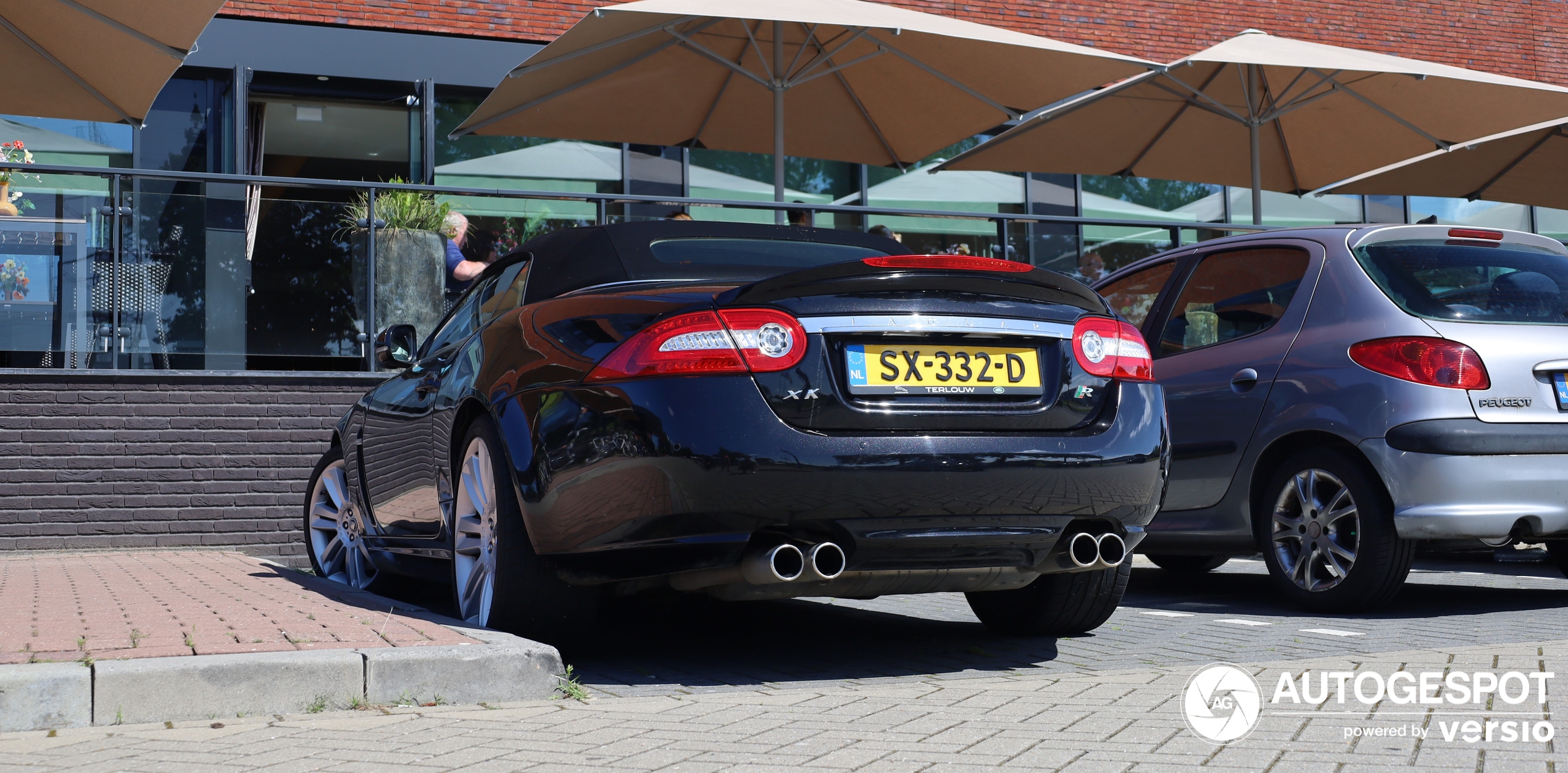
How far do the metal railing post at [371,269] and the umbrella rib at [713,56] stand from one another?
2.32 metres

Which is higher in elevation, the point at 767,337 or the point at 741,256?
the point at 741,256

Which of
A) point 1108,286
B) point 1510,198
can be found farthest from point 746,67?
point 1510,198

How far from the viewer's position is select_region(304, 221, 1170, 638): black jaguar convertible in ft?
13.0

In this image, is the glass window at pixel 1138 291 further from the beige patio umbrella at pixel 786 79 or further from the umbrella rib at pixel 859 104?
the umbrella rib at pixel 859 104

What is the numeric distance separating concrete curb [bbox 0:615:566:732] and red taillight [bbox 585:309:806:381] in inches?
34.3

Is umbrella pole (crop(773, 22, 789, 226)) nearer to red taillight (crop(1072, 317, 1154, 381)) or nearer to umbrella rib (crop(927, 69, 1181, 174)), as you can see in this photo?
umbrella rib (crop(927, 69, 1181, 174))

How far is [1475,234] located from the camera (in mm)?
5984

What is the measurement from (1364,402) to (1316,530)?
0.59 metres

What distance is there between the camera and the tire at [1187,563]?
7859 mm

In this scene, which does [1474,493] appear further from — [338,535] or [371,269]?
[371,269]

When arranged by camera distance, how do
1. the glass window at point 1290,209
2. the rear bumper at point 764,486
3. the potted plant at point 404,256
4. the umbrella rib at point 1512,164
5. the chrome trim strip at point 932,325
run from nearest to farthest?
the rear bumper at point 764,486
the chrome trim strip at point 932,325
the potted plant at point 404,256
the umbrella rib at point 1512,164
the glass window at point 1290,209

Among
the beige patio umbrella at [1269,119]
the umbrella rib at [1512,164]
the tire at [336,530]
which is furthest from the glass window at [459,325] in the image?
the umbrella rib at [1512,164]

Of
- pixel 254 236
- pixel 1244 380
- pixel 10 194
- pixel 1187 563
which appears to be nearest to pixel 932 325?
pixel 1244 380

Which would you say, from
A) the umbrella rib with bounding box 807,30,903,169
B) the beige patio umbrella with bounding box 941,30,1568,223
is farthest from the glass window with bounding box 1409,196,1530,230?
the umbrella rib with bounding box 807,30,903,169
